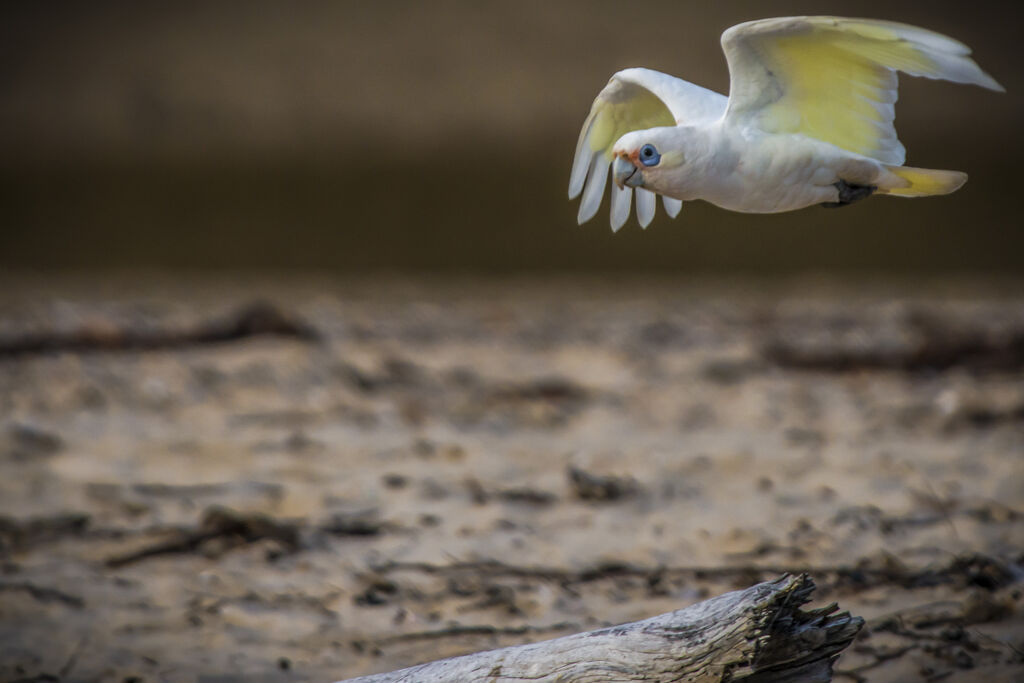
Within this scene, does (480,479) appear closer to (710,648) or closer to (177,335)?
(710,648)

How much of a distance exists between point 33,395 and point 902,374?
2991 millimetres

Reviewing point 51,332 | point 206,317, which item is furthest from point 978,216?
point 51,332

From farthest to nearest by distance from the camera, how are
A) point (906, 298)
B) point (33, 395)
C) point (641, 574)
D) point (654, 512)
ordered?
1. point (906, 298)
2. point (33, 395)
3. point (654, 512)
4. point (641, 574)

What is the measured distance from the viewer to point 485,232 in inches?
263

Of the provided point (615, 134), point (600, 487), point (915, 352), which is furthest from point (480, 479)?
point (915, 352)

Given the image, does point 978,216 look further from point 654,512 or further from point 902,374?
point 654,512

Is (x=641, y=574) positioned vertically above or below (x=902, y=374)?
below

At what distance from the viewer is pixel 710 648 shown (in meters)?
1.29

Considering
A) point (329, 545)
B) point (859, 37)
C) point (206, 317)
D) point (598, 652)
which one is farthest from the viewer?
point (206, 317)

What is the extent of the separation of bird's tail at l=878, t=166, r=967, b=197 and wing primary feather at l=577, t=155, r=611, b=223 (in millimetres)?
384

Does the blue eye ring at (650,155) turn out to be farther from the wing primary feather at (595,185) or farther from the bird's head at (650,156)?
the wing primary feather at (595,185)

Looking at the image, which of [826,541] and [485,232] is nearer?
[826,541]

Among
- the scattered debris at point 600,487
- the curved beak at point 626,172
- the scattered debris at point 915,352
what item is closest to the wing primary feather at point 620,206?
the curved beak at point 626,172

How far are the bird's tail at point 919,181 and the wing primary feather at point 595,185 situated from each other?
1.26 ft
